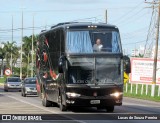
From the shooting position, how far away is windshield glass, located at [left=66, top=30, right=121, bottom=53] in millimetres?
22609

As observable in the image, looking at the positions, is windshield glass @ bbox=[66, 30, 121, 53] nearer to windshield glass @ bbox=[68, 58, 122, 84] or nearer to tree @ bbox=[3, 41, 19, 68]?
windshield glass @ bbox=[68, 58, 122, 84]

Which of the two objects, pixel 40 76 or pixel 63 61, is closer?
pixel 63 61

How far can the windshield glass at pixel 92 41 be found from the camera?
22.6 metres

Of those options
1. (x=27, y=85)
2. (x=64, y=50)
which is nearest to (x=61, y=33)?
(x=64, y=50)

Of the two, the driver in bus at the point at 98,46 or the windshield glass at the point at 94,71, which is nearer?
the windshield glass at the point at 94,71

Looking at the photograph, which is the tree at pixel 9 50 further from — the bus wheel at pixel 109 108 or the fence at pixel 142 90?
the bus wheel at pixel 109 108

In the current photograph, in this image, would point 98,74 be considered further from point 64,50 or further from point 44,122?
point 44,122

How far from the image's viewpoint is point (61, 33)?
23.3 meters

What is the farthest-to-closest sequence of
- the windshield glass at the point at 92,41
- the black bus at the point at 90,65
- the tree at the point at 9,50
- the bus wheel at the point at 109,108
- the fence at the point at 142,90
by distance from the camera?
1. the tree at the point at 9,50
2. the fence at the point at 142,90
3. the bus wheel at the point at 109,108
4. the windshield glass at the point at 92,41
5. the black bus at the point at 90,65

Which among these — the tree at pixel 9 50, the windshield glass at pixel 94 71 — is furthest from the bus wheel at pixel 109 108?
the tree at pixel 9 50

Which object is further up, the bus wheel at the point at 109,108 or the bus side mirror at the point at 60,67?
the bus side mirror at the point at 60,67

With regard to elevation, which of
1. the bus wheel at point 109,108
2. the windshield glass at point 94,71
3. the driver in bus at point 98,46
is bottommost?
the bus wheel at point 109,108

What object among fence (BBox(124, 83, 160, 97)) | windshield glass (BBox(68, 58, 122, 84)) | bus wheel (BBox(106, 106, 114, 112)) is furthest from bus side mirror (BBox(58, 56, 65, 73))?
fence (BBox(124, 83, 160, 97))

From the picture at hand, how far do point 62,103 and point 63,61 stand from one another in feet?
6.37
